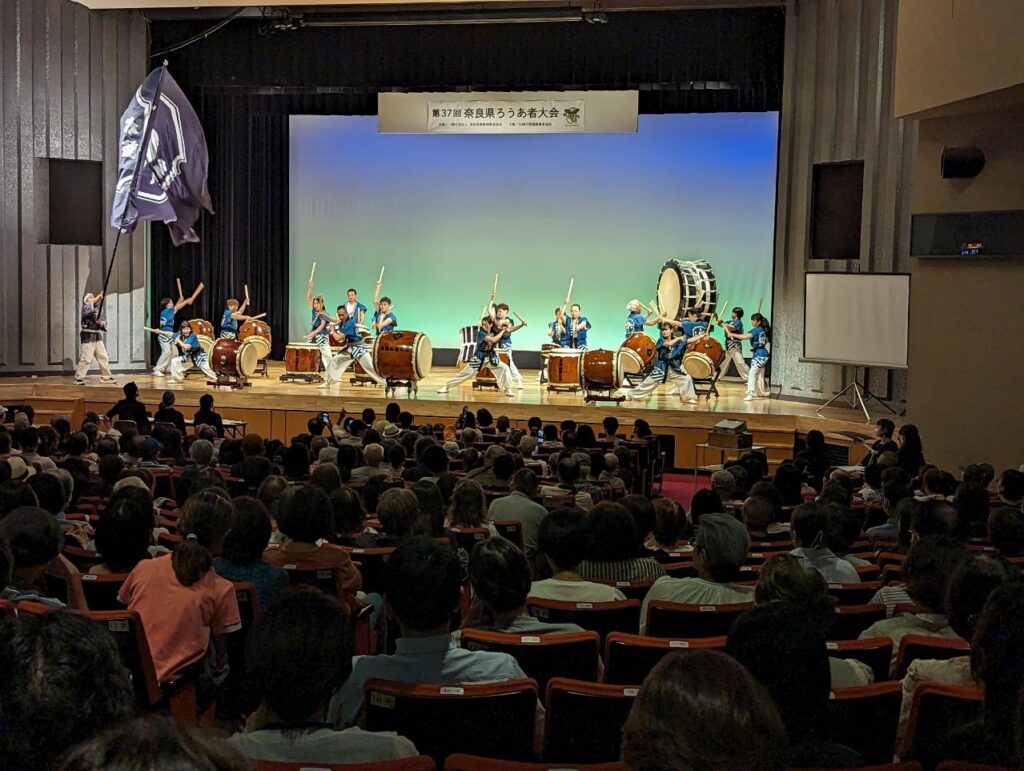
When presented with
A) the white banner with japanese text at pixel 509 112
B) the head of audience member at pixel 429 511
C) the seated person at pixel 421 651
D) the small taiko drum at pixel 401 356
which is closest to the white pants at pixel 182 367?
the small taiko drum at pixel 401 356

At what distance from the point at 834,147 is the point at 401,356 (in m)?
5.47

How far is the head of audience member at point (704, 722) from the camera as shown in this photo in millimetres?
1539

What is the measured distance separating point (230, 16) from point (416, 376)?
19.4 ft

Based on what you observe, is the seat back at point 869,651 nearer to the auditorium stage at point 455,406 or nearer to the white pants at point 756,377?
the auditorium stage at point 455,406

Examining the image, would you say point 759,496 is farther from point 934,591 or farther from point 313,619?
point 313,619

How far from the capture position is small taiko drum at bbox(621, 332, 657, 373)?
13344 mm

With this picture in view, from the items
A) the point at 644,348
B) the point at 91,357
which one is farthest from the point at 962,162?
the point at 91,357

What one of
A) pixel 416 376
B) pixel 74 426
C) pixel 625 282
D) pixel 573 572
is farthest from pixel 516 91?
pixel 573 572

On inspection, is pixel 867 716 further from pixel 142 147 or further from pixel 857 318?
pixel 142 147

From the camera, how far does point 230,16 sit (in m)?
15.6

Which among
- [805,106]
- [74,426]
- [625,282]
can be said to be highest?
[805,106]

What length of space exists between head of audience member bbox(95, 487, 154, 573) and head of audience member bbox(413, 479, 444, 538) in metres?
1.05

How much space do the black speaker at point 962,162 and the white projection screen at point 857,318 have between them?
1.93m

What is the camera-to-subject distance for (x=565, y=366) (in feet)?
44.8
